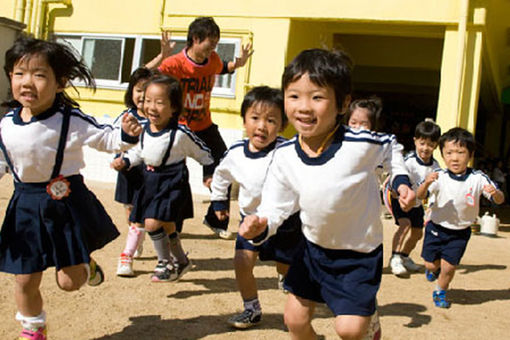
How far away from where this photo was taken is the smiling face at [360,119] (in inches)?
193

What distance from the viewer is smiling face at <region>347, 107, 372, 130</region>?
16.1 feet

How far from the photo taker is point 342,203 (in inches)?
105

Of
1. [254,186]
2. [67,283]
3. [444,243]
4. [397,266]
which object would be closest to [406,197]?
[254,186]

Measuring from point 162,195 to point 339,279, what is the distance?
2091 mm

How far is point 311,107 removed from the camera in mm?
2623

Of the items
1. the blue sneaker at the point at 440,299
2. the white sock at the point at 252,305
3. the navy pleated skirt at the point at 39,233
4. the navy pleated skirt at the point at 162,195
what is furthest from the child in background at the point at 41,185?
the blue sneaker at the point at 440,299

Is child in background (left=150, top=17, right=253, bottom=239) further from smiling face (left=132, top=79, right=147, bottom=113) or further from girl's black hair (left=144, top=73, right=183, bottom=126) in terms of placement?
girl's black hair (left=144, top=73, right=183, bottom=126)

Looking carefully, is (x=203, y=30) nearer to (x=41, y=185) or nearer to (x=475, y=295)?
(x=41, y=185)

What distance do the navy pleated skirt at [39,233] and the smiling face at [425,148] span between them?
3848 millimetres

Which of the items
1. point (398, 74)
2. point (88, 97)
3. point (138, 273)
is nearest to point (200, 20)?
point (138, 273)

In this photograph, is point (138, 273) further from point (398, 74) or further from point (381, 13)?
point (398, 74)

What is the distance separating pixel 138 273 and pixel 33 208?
190 centimetres

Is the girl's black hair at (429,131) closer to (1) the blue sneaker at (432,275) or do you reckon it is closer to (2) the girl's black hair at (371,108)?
(2) the girl's black hair at (371,108)

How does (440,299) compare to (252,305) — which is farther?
(440,299)
